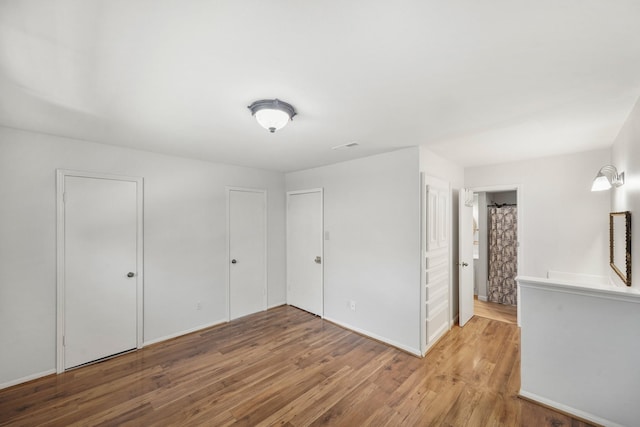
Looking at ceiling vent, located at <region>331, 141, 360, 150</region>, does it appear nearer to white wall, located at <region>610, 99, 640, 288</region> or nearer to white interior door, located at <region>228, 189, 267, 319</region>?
white interior door, located at <region>228, 189, 267, 319</region>

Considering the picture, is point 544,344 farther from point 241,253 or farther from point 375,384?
point 241,253

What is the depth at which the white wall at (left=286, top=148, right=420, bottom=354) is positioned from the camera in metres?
3.11

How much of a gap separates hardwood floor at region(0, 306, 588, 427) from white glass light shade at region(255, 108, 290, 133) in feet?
7.55

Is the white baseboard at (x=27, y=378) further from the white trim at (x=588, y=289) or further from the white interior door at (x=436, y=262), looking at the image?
the white trim at (x=588, y=289)

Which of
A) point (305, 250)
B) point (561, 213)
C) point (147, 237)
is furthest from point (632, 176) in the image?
point (147, 237)

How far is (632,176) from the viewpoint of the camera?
2.10 meters

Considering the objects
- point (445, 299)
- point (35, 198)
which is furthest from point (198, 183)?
point (445, 299)

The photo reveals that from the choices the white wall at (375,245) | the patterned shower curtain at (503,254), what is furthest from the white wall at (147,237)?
the patterned shower curtain at (503,254)

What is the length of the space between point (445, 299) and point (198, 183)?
3889mm

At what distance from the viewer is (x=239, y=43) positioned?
4.15 ft

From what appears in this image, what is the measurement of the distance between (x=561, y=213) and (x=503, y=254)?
5.19 ft

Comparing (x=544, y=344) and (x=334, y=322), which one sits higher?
(x=544, y=344)

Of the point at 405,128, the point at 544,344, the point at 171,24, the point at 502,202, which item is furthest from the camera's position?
the point at 502,202

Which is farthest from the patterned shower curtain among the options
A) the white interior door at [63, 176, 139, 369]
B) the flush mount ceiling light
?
the white interior door at [63, 176, 139, 369]
